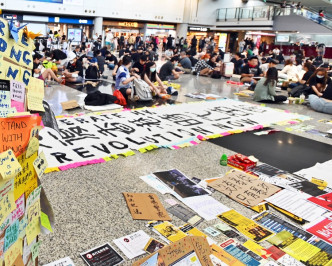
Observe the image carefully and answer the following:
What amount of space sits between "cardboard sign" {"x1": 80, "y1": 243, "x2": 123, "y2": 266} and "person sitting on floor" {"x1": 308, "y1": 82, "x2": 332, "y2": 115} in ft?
24.3

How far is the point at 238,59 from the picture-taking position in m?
15.3

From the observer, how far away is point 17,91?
1.45 meters

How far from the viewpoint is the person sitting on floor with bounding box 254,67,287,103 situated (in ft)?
29.0

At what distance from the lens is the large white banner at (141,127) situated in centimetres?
450

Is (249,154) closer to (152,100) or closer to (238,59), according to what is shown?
(152,100)

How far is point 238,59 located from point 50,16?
16.9 meters

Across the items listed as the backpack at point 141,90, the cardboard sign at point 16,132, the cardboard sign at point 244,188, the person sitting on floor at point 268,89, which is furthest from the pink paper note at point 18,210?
the person sitting on floor at point 268,89

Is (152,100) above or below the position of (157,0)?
below

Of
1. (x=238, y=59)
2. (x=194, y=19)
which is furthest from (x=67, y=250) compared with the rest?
(x=194, y=19)

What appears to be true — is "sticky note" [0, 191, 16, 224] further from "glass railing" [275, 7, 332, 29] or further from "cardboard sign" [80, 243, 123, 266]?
"glass railing" [275, 7, 332, 29]

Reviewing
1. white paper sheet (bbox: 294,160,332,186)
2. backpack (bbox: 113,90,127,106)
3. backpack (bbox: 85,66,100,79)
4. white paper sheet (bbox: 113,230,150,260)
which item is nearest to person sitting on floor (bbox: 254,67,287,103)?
backpack (bbox: 113,90,127,106)

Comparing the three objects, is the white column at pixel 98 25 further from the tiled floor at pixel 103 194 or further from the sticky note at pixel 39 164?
the sticky note at pixel 39 164

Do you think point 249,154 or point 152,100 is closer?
point 249,154

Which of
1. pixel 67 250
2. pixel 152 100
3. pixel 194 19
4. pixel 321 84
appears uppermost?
pixel 194 19
